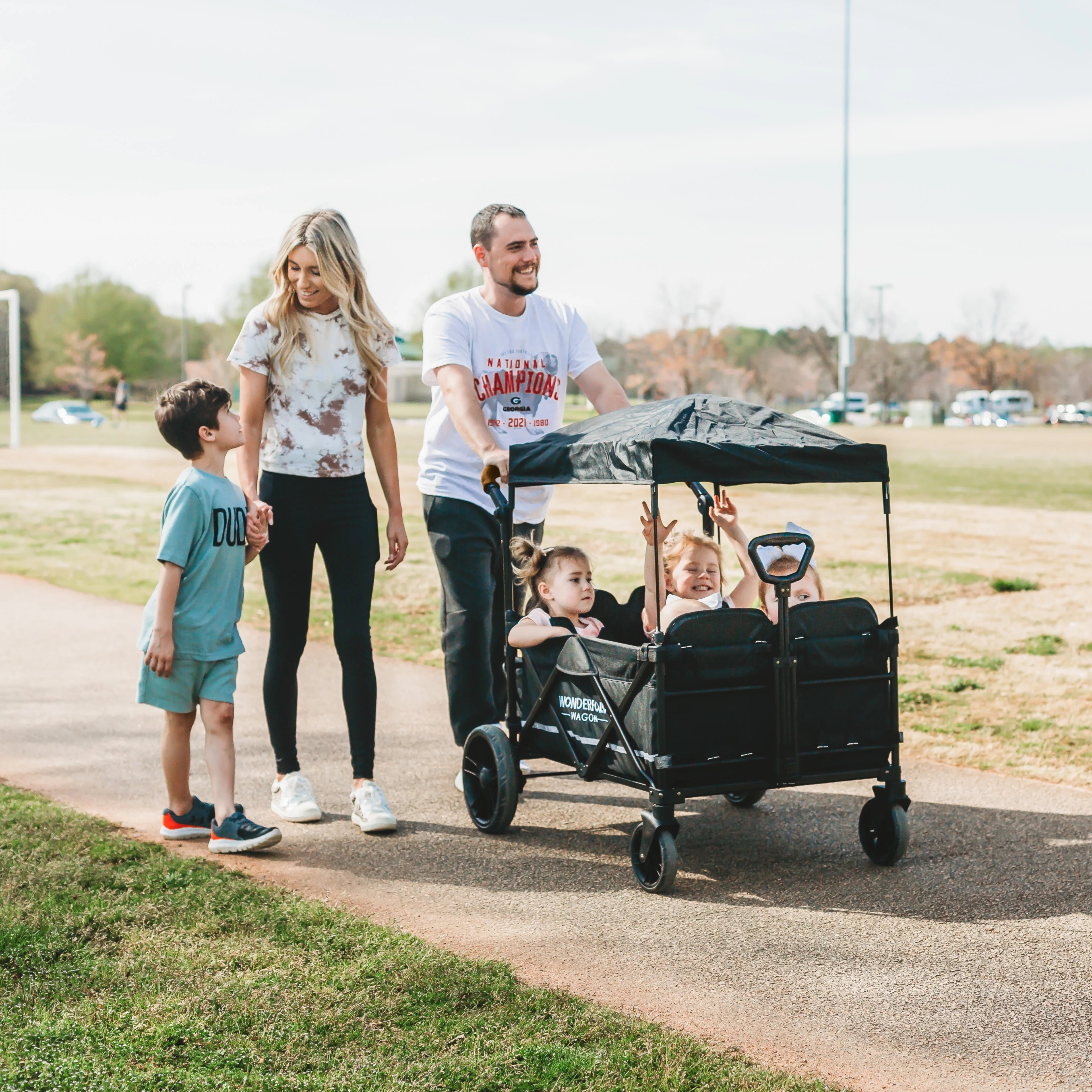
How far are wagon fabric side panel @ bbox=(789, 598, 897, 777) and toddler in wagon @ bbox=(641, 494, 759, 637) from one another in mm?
363

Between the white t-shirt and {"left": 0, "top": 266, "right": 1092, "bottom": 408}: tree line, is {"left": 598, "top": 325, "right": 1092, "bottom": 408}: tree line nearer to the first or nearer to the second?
{"left": 0, "top": 266, "right": 1092, "bottom": 408}: tree line

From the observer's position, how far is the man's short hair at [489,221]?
4.90m

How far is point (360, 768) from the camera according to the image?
492 centimetres

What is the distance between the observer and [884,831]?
14.5ft

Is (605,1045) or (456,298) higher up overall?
(456,298)

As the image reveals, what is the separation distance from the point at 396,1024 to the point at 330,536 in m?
2.10

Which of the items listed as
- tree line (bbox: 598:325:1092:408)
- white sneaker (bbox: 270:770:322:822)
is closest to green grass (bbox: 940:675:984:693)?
white sneaker (bbox: 270:770:322:822)

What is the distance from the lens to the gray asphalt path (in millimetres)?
3186

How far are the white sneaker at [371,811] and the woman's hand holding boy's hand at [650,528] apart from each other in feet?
4.35

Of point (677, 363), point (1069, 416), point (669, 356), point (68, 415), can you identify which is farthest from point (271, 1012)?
point (1069, 416)

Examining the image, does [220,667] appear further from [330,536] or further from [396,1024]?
[396,1024]

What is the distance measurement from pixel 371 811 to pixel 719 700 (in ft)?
4.53


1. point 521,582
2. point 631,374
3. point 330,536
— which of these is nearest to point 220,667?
point 330,536

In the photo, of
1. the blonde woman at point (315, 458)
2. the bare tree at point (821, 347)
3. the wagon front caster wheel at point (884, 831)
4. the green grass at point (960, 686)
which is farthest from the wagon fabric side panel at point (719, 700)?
the bare tree at point (821, 347)
